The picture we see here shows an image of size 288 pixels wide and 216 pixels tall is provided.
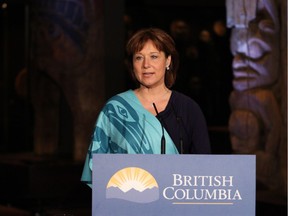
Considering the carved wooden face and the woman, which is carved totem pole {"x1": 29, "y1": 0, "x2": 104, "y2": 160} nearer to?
the carved wooden face

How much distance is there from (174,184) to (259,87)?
3.89 meters

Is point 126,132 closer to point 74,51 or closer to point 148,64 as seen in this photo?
point 148,64

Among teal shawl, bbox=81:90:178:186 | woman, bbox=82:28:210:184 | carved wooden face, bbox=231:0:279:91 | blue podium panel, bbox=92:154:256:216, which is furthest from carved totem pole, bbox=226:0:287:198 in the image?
blue podium panel, bbox=92:154:256:216

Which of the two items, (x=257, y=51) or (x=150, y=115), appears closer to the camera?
(x=150, y=115)

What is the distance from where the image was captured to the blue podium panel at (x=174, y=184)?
7.85ft

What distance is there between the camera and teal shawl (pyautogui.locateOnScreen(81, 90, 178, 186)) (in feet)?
8.76

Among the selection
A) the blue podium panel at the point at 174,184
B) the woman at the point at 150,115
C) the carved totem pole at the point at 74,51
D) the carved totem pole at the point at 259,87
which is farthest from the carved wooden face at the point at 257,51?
the blue podium panel at the point at 174,184

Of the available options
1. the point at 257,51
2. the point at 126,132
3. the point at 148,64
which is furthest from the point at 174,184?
the point at 257,51

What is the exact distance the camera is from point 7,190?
7.50 meters

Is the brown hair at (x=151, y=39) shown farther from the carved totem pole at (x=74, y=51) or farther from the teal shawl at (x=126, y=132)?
the carved totem pole at (x=74, y=51)

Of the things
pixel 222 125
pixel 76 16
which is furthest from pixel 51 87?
pixel 222 125

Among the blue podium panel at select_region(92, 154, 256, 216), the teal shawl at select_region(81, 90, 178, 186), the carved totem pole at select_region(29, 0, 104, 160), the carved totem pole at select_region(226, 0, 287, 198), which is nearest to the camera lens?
the blue podium panel at select_region(92, 154, 256, 216)

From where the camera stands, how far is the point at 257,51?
6156 mm

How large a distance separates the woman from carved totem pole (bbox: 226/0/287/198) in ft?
10.4
